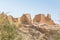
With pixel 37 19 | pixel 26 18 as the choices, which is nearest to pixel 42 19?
pixel 37 19

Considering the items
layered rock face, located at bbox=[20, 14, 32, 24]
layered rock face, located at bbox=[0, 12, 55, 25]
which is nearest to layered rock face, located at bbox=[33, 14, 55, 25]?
layered rock face, located at bbox=[0, 12, 55, 25]

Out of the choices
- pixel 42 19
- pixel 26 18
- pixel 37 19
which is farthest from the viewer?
pixel 42 19

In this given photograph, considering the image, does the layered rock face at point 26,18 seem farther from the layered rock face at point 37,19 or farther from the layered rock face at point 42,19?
the layered rock face at point 42,19

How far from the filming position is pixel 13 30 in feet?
63.7

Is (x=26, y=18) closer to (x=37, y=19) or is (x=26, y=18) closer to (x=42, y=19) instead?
(x=37, y=19)

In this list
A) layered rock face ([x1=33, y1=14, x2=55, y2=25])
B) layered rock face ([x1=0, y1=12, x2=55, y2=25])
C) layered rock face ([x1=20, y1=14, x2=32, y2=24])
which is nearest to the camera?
layered rock face ([x1=20, y1=14, x2=32, y2=24])

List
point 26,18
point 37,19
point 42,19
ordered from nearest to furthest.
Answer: point 26,18, point 37,19, point 42,19

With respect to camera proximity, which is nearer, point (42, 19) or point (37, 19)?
point (37, 19)

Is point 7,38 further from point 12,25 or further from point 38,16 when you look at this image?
point 38,16

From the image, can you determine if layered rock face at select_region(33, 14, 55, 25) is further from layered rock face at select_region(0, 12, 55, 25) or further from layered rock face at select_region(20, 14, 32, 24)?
layered rock face at select_region(20, 14, 32, 24)

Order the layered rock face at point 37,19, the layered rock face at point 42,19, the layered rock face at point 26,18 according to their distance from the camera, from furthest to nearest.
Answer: the layered rock face at point 42,19 → the layered rock face at point 37,19 → the layered rock face at point 26,18

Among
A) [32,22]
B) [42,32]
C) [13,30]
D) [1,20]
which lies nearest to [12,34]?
[13,30]

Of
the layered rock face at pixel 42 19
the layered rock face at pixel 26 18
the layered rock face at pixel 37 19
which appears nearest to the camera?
the layered rock face at pixel 26 18

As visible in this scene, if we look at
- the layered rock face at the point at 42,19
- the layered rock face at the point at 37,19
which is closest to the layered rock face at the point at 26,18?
the layered rock face at the point at 37,19
